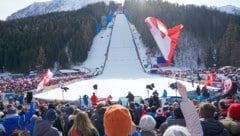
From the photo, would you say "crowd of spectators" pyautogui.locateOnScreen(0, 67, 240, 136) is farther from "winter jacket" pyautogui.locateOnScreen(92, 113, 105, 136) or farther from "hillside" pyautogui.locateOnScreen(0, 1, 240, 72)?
"hillside" pyautogui.locateOnScreen(0, 1, 240, 72)

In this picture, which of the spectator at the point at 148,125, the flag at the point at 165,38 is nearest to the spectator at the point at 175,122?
the spectator at the point at 148,125

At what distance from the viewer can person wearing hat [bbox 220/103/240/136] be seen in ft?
19.5

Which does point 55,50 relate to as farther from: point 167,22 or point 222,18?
point 222,18

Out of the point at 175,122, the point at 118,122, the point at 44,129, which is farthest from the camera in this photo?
the point at 175,122

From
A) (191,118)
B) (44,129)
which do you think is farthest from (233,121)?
(44,129)

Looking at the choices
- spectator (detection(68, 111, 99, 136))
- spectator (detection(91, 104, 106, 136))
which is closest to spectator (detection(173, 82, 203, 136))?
spectator (detection(68, 111, 99, 136))

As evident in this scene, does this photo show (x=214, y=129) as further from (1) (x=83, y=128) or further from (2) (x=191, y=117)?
(1) (x=83, y=128)

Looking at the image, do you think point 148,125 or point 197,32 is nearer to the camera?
point 148,125

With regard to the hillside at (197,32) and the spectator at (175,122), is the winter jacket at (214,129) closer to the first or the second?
the spectator at (175,122)

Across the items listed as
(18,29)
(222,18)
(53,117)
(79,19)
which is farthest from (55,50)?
(53,117)

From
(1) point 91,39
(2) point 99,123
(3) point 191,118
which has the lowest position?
(2) point 99,123

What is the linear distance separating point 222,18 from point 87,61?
5508 cm

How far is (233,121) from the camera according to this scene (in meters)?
6.03

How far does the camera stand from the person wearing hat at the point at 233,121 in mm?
5953
